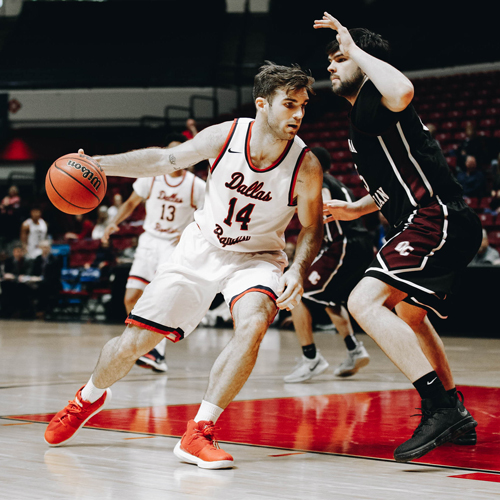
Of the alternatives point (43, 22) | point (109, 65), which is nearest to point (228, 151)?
point (109, 65)

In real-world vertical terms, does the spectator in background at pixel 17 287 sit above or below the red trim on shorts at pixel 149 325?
below

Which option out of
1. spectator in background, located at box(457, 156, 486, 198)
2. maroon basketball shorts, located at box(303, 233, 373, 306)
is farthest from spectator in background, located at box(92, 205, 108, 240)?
maroon basketball shorts, located at box(303, 233, 373, 306)

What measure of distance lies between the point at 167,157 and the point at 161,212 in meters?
3.60

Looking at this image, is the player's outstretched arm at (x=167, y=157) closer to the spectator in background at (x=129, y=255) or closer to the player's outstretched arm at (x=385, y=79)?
the player's outstretched arm at (x=385, y=79)

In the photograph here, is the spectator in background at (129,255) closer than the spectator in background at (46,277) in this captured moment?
Yes

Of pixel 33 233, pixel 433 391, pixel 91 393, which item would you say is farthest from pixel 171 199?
pixel 33 233

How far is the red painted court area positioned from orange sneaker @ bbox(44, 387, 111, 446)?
0.35 meters

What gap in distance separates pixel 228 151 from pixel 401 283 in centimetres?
97

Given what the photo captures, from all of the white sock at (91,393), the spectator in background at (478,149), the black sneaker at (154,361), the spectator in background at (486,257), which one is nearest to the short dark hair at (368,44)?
the white sock at (91,393)

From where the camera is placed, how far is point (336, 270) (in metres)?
6.70

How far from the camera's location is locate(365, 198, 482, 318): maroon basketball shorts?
334 centimetres

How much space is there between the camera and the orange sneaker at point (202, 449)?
10.4ft

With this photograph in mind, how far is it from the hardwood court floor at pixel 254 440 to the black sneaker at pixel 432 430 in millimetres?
73

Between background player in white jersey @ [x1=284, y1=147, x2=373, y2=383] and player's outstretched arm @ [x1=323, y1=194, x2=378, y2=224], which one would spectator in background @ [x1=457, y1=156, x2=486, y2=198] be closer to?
background player in white jersey @ [x1=284, y1=147, x2=373, y2=383]
